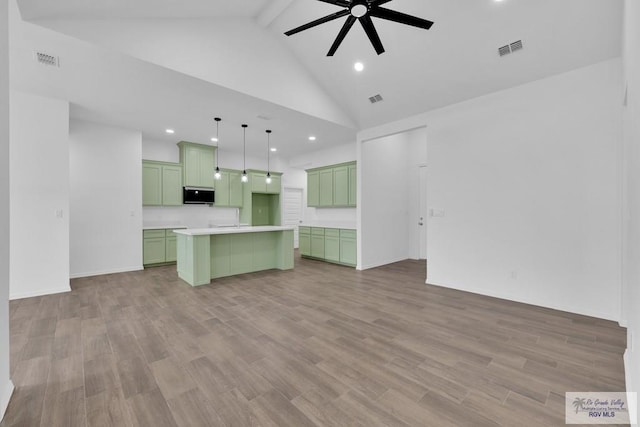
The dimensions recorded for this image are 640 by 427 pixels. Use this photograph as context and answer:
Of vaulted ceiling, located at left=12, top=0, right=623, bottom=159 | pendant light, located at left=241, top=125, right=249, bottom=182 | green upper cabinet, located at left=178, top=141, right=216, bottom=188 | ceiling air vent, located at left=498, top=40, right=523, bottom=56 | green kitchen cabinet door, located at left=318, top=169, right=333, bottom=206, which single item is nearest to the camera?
vaulted ceiling, located at left=12, top=0, right=623, bottom=159

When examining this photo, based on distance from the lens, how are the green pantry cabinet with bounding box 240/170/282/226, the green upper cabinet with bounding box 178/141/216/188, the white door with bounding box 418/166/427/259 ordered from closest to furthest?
the green upper cabinet with bounding box 178/141/216/188 → the white door with bounding box 418/166/427/259 → the green pantry cabinet with bounding box 240/170/282/226

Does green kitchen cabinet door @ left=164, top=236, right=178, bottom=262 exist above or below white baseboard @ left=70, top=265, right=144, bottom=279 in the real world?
above

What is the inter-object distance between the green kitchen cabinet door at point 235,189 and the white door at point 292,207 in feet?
4.99

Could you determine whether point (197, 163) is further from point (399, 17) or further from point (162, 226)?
point (399, 17)

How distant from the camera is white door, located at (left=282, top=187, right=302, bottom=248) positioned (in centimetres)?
853

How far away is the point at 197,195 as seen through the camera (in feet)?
21.7

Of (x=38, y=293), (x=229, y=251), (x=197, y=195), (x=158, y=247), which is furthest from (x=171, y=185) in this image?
(x=38, y=293)

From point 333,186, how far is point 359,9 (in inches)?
175

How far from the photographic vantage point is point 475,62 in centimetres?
351

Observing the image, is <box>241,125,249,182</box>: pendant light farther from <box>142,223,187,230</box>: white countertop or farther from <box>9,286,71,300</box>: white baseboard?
<box>9,286,71,300</box>: white baseboard

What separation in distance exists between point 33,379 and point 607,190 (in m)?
5.70

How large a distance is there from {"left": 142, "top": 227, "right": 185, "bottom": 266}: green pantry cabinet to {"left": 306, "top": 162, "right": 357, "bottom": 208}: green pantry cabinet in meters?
3.53

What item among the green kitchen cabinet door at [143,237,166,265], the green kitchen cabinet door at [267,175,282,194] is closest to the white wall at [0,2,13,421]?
the green kitchen cabinet door at [143,237,166,265]

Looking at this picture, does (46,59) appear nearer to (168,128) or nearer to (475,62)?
(168,128)
